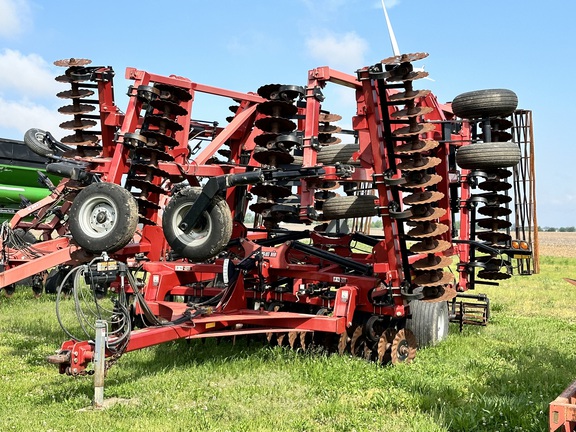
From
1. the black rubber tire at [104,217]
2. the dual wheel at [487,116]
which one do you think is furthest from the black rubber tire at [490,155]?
the black rubber tire at [104,217]

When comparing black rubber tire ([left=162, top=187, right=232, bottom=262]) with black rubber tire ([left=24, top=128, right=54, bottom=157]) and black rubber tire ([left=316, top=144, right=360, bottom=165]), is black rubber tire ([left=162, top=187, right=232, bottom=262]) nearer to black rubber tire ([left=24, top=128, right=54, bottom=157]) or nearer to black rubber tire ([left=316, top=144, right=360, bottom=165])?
black rubber tire ([left=316, top=144, right=360, bottom=165])

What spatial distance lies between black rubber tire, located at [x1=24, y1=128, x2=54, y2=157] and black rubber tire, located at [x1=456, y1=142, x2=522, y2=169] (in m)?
6.67

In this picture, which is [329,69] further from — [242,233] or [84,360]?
[84,360]

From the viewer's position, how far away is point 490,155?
836 cm

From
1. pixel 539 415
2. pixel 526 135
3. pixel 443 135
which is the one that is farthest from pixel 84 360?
pixel 526 135

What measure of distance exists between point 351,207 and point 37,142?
5562 millimetres

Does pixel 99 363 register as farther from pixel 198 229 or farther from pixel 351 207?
pixel 351 207

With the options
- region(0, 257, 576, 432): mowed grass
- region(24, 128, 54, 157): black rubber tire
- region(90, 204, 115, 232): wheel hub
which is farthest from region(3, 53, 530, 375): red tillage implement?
region(24, 128, 54, 157): black rubber tire

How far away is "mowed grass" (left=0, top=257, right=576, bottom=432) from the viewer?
5.42m

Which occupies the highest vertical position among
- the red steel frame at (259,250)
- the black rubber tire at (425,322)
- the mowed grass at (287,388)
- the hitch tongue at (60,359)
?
the red steel frame at (259,250)

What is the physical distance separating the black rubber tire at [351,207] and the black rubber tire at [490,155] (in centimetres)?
134

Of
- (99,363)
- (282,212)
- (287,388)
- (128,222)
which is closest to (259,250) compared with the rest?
(282,212)

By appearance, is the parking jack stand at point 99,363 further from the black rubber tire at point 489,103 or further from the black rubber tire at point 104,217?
the black rubber tire at point 489,103

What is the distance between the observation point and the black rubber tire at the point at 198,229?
7.22 m
